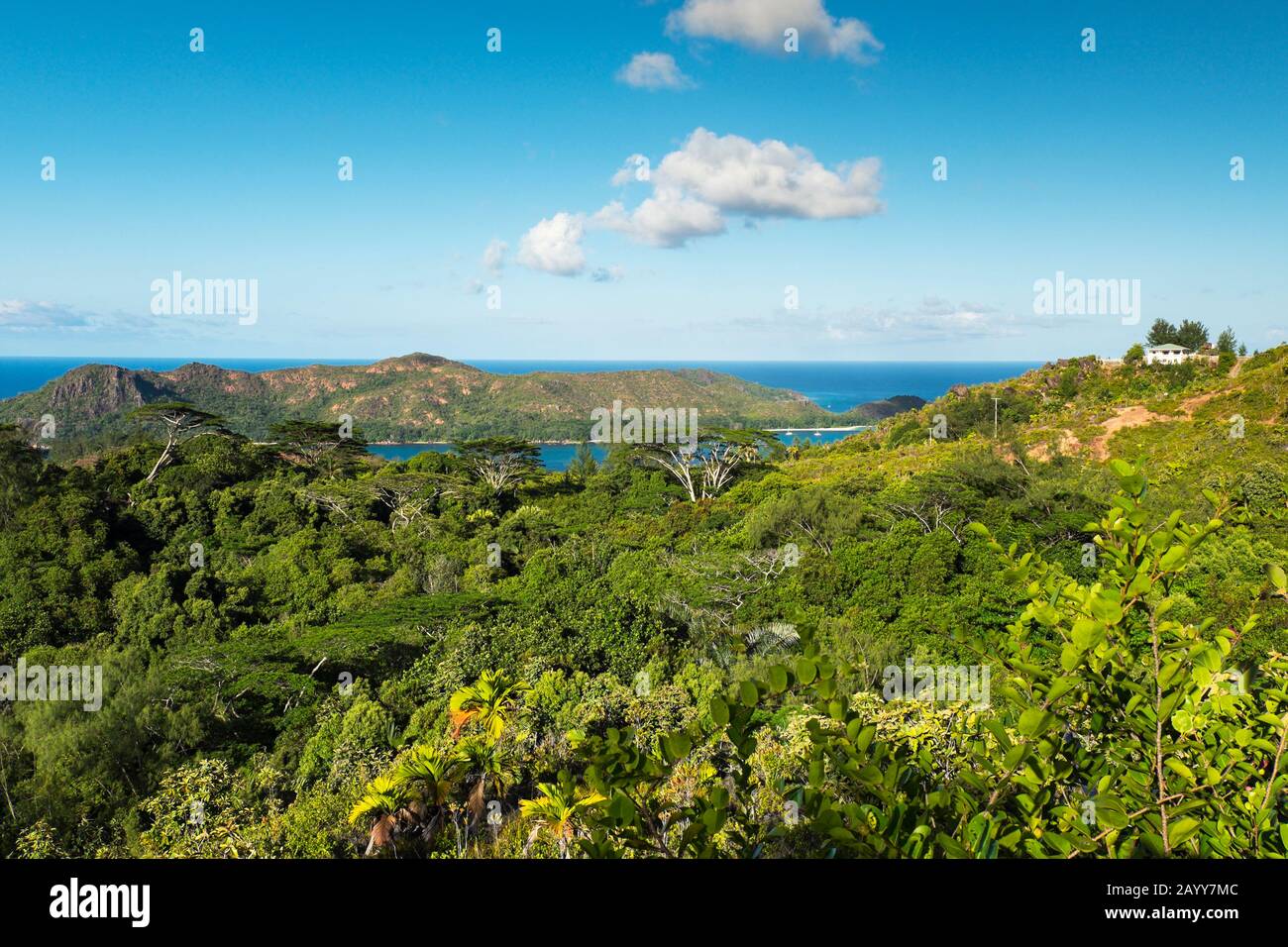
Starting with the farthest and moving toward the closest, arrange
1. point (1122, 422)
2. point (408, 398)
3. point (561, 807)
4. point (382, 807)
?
point (408, 398), point (1122, 422), point (382, 807), point (561, 807)

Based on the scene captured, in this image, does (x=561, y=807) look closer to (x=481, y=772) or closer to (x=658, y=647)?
(x=481, y=772)

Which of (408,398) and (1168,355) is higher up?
(408,398)

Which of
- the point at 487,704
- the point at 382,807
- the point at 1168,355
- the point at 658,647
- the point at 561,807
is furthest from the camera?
the point at 1168,355

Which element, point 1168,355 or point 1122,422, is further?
point 1168,355

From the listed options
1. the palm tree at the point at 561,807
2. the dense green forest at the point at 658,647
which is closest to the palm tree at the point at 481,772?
the dense green forest at the point at 658,647

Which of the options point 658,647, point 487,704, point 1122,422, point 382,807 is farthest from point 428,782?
point 1122,422
